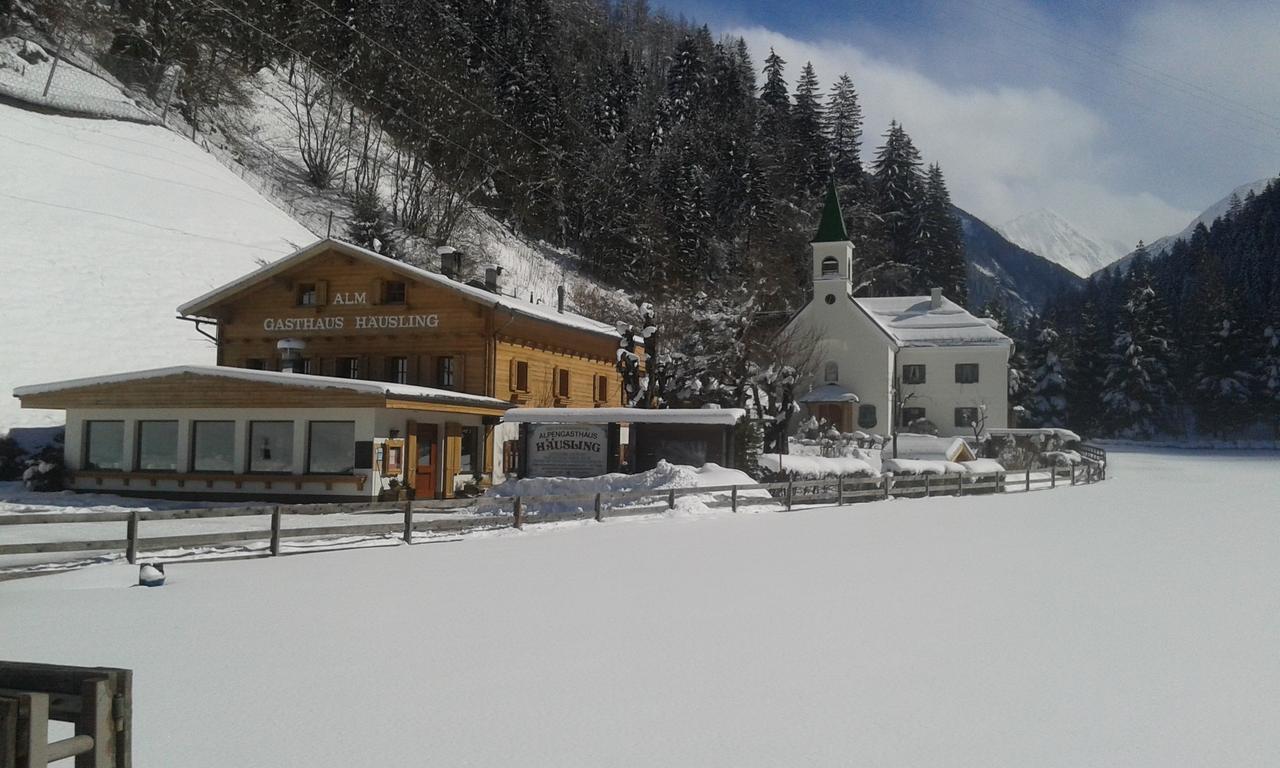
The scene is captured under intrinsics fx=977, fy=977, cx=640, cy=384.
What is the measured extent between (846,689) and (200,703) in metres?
4.51

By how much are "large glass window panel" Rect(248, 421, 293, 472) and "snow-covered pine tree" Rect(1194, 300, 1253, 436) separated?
7527 cm

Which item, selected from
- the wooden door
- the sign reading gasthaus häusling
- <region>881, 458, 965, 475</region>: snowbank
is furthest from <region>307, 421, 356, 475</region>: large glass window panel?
<region>881, 458, 965, 475</region>: snowbank

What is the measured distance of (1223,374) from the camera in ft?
255

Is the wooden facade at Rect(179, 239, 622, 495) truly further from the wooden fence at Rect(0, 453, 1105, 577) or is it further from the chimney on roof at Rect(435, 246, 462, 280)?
the wooden fence at Rect(0, 453, 1105, 577)

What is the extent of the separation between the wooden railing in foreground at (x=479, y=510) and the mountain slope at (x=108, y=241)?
16.8m

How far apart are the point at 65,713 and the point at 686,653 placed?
546 cm

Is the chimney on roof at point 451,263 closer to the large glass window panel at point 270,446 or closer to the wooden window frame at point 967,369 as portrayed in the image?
the large glass window panel at point 270,446

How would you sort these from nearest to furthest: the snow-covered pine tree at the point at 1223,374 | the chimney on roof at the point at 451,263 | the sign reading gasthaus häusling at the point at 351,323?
the sign reading gasthaus häusling at the point at 351,323 < the chimney on roof at the point at 451,263 < the snow-covered pine tree at the point at 1223,374

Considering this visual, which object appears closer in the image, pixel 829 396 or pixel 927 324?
pixel 829 396

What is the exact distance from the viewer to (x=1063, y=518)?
866 inches

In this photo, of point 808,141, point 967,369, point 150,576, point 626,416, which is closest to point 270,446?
point 626,416

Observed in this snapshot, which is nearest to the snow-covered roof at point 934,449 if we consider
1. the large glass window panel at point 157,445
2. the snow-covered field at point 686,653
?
the snow-covered field at point 686,653

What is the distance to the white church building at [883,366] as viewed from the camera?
52.4 metres

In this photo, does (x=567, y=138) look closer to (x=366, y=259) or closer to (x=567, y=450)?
(x=366, y=259)
